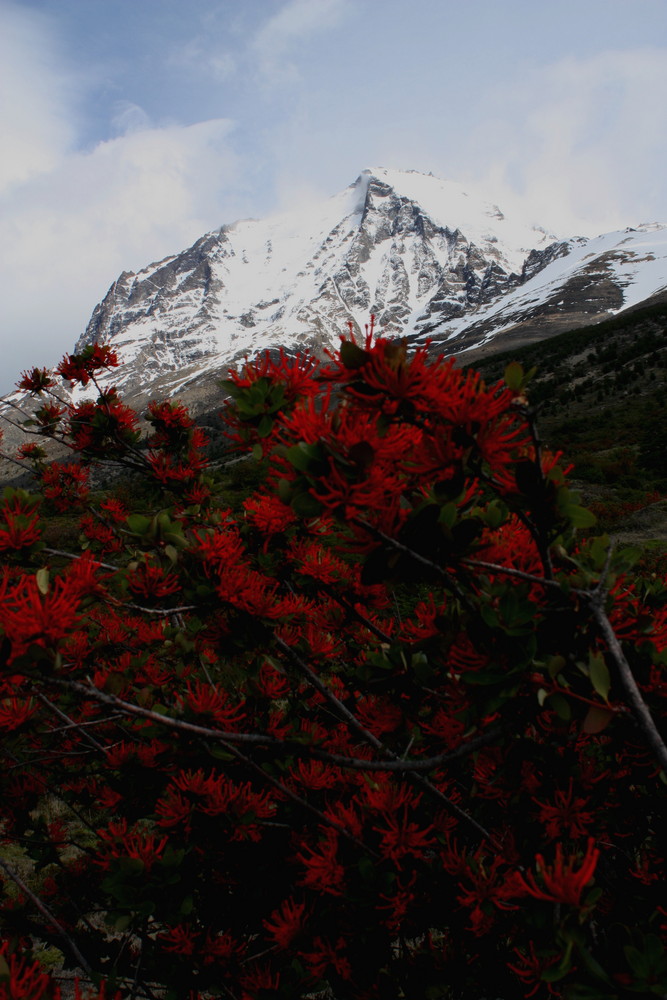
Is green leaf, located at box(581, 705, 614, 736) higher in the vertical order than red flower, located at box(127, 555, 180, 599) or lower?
lower

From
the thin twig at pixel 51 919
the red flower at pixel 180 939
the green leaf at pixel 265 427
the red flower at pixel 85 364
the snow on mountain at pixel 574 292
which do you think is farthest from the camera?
the snow on mountain at pixel 574 292

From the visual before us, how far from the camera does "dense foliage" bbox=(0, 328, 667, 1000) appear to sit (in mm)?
1096

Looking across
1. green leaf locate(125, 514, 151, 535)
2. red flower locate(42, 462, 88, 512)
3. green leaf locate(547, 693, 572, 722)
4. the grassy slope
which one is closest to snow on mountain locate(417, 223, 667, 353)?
the grassy slope

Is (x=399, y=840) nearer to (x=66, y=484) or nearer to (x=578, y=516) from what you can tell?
(x=578, y=516)

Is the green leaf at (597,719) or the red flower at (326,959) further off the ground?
the green leaf at (597,719)

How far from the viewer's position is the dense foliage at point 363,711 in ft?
3.59

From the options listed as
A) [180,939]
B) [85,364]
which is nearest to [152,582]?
[180,939]

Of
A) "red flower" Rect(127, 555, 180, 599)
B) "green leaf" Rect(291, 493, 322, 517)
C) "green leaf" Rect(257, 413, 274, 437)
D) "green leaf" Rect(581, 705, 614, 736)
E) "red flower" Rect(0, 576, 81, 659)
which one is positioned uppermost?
"green leaf" Rect(257, 413, 274, 437)

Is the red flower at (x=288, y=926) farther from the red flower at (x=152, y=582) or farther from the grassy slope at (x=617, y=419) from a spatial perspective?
the grassy slope at (x=617, y=419)

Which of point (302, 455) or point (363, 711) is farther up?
point (302, 455)

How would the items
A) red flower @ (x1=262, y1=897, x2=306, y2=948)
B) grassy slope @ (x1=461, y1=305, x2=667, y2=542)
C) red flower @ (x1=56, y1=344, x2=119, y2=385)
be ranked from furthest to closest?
grassy slope @ (x1=461, y1=305, x2=667, y2=542) → red flower @ (x1=56, y1=344, x2=119, y2=385) → red flower @ (x1=262, y1=897, x2=306, y2=948)

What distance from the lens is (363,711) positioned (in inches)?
83.4


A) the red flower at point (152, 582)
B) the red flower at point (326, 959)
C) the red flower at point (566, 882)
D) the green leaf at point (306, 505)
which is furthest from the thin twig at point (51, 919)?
the green leaf at point (306, 505)

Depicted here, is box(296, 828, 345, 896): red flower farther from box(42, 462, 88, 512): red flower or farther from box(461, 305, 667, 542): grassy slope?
box(42, 462, 88, 512): red flower
